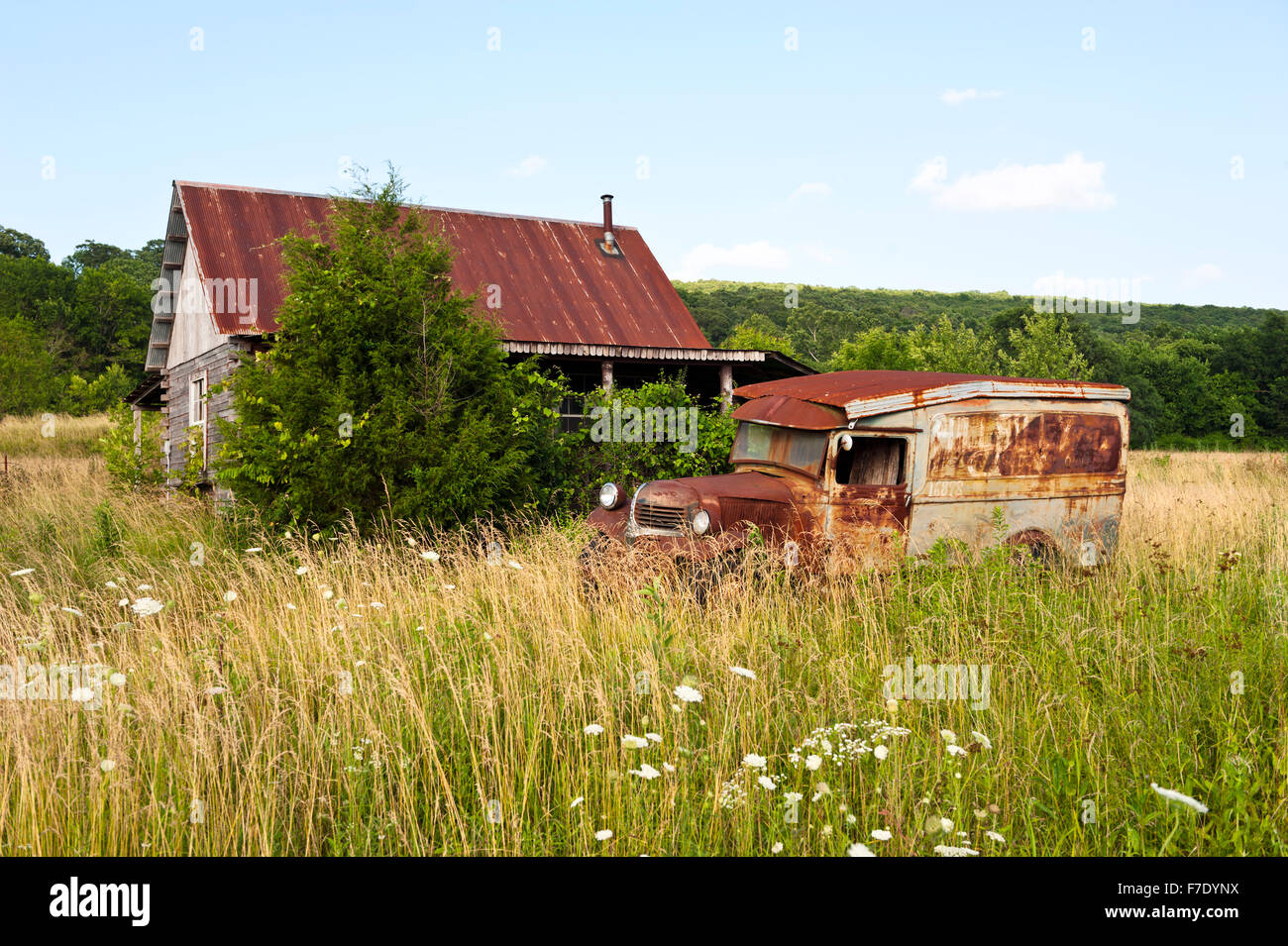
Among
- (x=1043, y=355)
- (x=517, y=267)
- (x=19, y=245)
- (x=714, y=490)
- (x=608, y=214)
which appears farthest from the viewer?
(x=19, y=245)

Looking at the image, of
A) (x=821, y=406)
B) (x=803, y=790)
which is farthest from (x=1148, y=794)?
(x=821, y=406)

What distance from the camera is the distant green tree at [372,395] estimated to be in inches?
372

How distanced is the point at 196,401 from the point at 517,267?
26.3 feet

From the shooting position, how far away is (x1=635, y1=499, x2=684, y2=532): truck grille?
24.1 ft

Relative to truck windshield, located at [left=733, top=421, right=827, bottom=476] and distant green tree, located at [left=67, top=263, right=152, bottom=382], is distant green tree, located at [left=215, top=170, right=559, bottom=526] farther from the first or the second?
distant green tree, located at [left=67, top=263, right=152, bottom=382]

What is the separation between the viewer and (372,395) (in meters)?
9.72

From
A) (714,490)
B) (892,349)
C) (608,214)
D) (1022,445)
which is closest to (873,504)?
(714,490)

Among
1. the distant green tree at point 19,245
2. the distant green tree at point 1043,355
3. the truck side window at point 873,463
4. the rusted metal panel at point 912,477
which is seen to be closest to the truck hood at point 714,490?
the rusted metal panel at point 912,477

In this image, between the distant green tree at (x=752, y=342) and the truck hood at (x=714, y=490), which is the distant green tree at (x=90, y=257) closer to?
the distant green tree at (x=752, y=342)

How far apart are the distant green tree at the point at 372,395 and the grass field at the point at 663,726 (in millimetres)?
2963

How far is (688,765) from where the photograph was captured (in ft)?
12.0

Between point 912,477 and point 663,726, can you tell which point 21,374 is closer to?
point 912,477

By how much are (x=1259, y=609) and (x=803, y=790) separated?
14.8 feet

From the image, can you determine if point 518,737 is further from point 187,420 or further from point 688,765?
point 187,420
